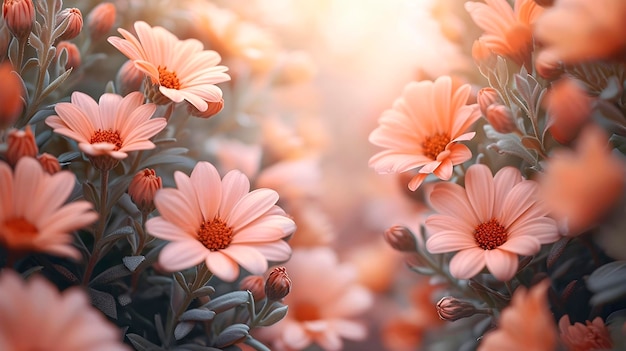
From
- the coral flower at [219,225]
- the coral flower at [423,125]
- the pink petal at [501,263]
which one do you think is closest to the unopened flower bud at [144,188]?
the coral flower at [219,225]

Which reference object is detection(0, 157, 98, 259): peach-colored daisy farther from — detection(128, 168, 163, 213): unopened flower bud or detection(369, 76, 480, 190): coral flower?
detection(369, 76, 480, 190): coral flower

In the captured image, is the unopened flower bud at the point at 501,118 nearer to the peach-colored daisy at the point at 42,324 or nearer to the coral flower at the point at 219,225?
the coral flower at the point at 219,225

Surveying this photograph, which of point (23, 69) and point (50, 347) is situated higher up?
point (23, 69)

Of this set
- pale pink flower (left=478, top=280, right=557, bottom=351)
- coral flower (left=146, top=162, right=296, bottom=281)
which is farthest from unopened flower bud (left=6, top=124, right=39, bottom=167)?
pale pink flower (left=478, top=280, right=557, bottom=351)

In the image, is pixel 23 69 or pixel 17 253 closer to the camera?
pixel 17 253

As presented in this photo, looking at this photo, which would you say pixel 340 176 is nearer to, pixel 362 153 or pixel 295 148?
pixel 362 153

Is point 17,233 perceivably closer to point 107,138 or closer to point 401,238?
point 107,138

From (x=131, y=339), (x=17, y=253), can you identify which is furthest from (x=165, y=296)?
(x=17, y=253)
